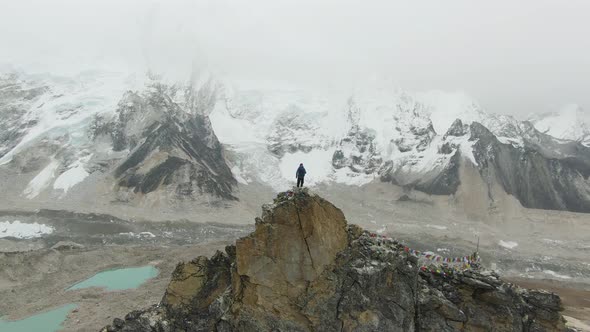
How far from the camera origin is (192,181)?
12369 centimetres

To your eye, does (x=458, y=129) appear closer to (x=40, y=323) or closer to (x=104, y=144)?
(x=104, y=144)

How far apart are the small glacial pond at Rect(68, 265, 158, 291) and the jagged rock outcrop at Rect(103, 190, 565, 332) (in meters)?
34.4

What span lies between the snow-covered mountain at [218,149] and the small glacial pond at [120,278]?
60.1m

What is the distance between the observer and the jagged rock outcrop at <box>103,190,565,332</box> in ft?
63.6

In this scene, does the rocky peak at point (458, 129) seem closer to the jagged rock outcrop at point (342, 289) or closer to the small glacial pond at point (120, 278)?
the small glacial pond at point (120, 278)

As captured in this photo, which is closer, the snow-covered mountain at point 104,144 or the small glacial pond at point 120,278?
the small glacial pond at point 120,278

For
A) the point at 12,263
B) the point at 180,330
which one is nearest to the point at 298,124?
the point at 12,263

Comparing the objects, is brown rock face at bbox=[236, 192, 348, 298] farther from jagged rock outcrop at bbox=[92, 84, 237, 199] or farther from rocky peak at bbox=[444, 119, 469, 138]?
rocky peak at bbox=[444, 119, 469, 138]

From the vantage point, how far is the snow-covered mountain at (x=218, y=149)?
4845 inches

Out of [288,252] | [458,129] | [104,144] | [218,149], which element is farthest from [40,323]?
[458,129]

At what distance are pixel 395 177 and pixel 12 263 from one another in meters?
128

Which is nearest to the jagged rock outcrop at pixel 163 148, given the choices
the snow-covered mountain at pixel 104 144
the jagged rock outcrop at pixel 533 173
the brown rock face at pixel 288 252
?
the snow-covered mountain at pixel 104 144

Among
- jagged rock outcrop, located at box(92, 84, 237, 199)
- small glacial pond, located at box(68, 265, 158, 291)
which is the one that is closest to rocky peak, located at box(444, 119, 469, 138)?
jagged rock outcrop, located at box(92, 84, 237, 199)

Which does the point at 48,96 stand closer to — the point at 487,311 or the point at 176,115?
the point at 176,115
